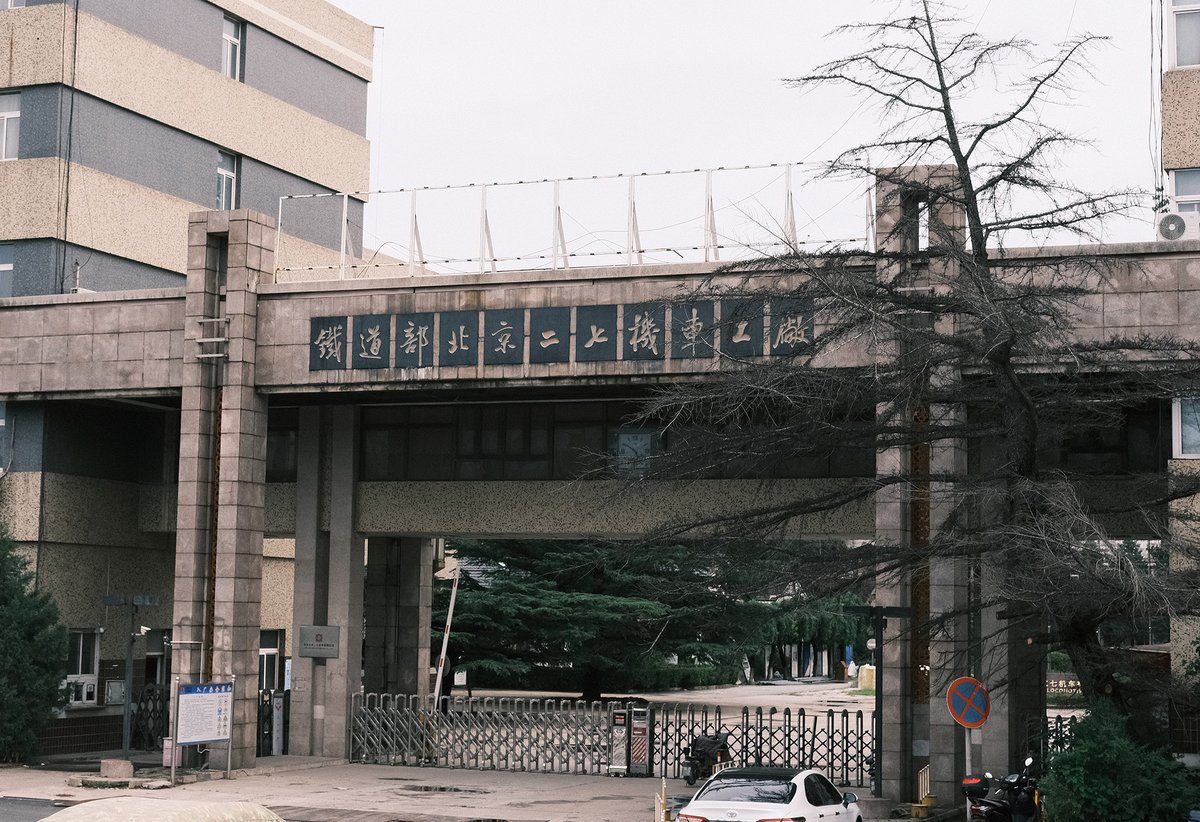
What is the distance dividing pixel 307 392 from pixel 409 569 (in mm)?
8776

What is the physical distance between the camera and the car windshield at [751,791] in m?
18.5

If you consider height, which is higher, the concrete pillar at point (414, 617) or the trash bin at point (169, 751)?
the concrete pillar at point (414, 617)

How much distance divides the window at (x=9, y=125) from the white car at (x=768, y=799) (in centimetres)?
2312

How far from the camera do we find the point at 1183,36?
26.6 meters

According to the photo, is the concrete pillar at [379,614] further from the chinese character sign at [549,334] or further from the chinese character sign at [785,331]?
the chinese character sign at [785,331]

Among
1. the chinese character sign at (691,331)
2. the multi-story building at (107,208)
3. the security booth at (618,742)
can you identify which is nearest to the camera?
the chinese character sign at (691,331)

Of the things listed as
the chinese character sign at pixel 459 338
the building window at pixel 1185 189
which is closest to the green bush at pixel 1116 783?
the building window at pixel 1185 189

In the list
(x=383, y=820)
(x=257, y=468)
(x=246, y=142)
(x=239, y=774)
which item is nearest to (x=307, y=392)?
(x=257, y=468)

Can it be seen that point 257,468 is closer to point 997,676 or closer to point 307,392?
point 307,392

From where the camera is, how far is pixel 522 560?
4894 centimetres

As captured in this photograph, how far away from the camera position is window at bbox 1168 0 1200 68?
86.8ft

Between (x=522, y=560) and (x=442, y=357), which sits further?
(x=522, y=560)

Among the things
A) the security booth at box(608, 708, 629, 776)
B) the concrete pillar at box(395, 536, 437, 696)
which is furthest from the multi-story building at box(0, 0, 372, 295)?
the security booth at box(608, 708, 629, 776)

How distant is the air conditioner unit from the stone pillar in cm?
1643
